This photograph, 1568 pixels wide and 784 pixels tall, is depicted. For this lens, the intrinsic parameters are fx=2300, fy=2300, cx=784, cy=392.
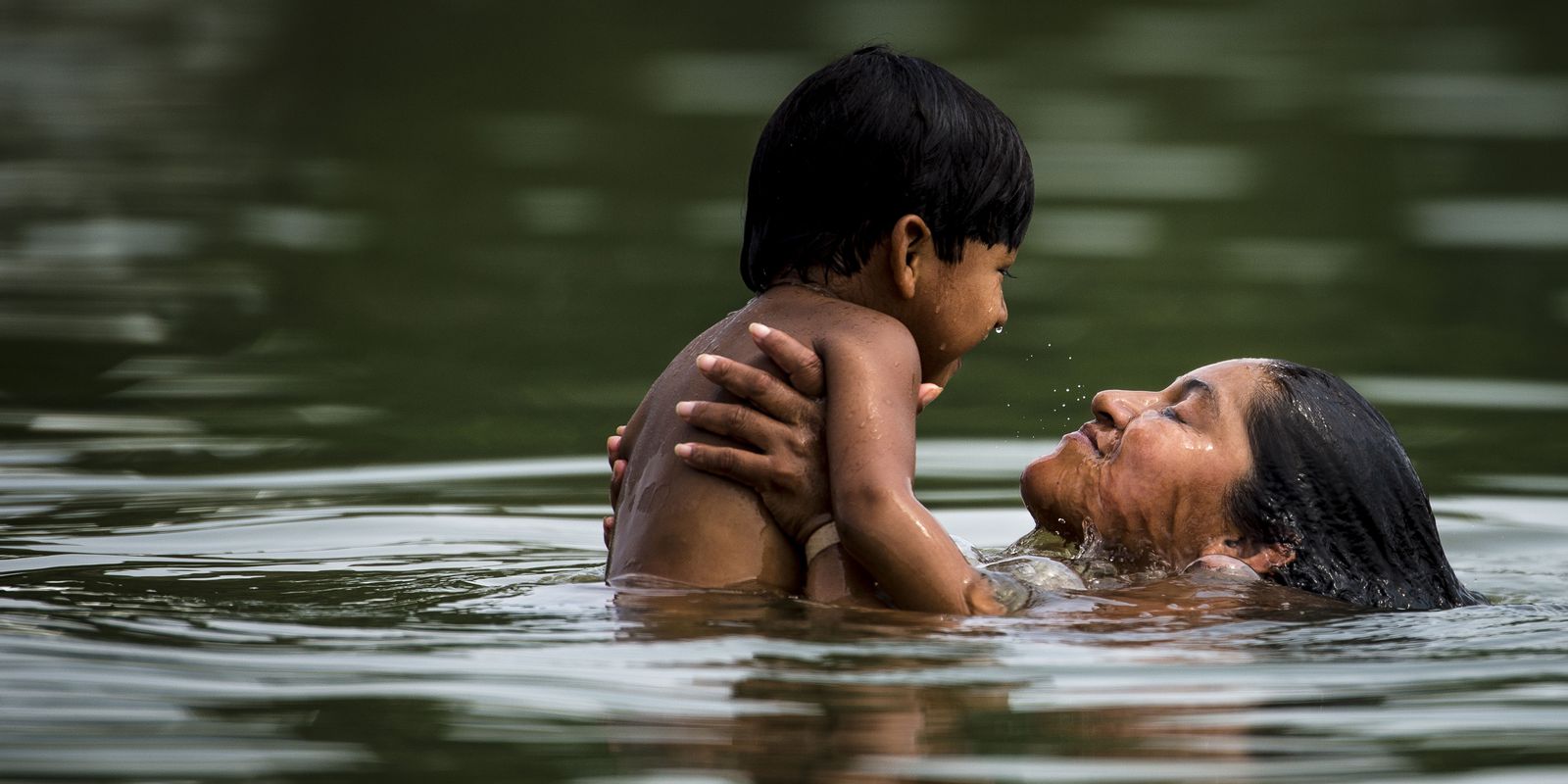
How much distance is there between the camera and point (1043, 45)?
57.3ft

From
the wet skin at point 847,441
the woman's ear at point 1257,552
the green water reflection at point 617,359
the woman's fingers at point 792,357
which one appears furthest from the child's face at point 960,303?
the woman's ear at point 1257,552

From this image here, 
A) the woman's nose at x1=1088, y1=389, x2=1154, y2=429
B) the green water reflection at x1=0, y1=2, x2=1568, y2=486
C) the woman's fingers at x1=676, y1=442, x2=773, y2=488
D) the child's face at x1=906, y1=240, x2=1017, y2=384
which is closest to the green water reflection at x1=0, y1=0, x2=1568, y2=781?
the green water reflection at x1=0, y1=2, x2=1568, y2=486

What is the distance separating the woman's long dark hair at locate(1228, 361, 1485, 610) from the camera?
5.58 meters

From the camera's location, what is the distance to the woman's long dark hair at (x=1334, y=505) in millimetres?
→ 5578

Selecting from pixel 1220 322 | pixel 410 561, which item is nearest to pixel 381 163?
pixel 1220 322

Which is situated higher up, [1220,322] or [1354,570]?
[1220,322]

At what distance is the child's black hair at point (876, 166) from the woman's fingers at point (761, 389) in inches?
15.3

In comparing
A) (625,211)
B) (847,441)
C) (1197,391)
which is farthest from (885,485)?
(625,211)

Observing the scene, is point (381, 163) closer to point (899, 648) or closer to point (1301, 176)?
point (1301, 176)

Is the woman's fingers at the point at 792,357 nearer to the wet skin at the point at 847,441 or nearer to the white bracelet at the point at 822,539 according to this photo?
the wet skin at the point at 847,441

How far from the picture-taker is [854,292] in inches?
209

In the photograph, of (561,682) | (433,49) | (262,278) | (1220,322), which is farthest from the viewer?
(433,49)

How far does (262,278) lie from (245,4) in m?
6.62

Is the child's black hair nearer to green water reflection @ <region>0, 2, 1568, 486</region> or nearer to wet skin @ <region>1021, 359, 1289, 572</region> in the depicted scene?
wet skin @ <region>1021, 359, 1289, 572</region>
